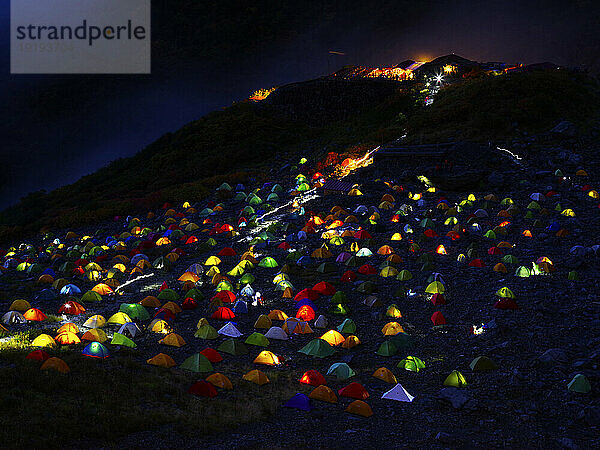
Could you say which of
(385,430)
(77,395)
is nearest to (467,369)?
(385,430)

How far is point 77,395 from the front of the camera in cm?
912

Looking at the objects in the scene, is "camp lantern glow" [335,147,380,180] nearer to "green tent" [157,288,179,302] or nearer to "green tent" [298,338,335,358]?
"green tent" [157,288,179,302]

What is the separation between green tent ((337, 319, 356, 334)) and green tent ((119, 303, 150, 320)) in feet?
A: 17.4

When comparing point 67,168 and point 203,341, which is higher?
point 67,168

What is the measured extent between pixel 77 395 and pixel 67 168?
67.1 metres

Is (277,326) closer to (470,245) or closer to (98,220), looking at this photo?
(470,245)

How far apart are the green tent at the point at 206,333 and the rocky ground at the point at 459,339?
216 mm

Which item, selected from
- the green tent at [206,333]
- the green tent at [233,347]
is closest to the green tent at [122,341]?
the green tent at [206,333]

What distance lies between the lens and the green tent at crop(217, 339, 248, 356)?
1224 centimetres

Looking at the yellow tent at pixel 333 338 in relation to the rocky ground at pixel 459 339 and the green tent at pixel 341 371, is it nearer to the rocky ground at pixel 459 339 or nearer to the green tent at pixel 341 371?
the rocky ground at pixel 459 339

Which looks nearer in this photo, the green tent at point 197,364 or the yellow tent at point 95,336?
the green tent at point 197,364

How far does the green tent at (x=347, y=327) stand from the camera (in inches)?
521

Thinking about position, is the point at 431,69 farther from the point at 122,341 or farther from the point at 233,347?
the point at 122,341

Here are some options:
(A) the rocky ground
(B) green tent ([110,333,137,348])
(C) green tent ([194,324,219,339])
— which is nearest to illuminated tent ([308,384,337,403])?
(A) the rocky ground
